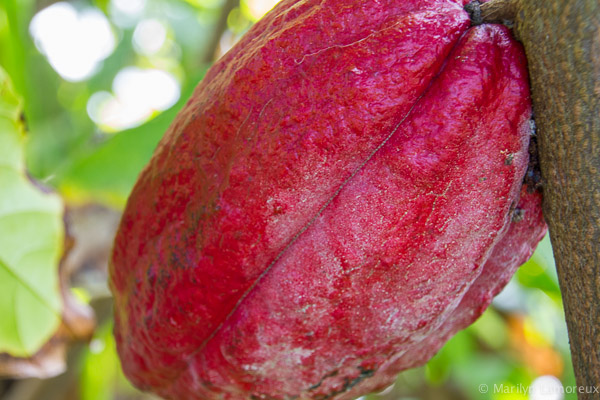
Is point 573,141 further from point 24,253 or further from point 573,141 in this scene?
point 24,253

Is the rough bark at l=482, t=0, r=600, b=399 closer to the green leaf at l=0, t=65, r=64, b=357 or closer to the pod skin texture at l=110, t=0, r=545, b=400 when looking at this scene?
the pod skin texture at l=110, t=0, r=545, b=400

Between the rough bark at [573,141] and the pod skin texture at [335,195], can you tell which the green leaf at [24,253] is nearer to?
the pod skin texture at [335,195]

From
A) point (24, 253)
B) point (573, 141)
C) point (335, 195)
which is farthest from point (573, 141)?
point (24, 253)

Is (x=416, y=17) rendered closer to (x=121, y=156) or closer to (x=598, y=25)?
(x=598, y=25)

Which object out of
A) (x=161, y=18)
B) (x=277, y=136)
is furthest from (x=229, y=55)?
(x=161, y=18)

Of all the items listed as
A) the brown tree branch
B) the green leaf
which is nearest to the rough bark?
the brown tree branch

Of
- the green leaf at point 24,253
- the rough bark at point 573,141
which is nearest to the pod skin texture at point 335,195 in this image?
the rough bark at point 573,141
